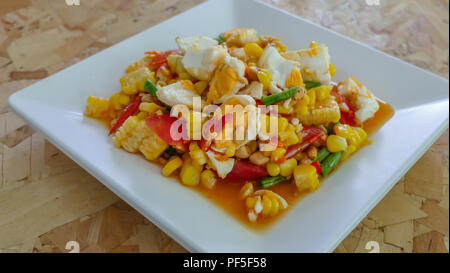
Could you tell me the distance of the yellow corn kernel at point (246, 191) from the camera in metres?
2.04

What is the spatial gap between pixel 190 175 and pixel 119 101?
0.67 metres

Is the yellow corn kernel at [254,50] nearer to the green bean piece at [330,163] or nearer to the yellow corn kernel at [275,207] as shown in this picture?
the green bean piece at [330,163]

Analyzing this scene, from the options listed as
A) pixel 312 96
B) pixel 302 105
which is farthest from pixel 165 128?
pixel 312 96

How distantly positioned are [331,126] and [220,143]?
0.77 m

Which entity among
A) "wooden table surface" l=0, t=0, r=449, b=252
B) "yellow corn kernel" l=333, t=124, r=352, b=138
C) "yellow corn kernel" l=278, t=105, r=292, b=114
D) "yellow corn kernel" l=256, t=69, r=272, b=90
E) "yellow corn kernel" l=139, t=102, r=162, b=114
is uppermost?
"yellow corn kernel" l=256, t=69, r=272, b=90

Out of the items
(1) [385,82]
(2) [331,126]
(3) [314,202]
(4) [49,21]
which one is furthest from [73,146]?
(1) [385,82]

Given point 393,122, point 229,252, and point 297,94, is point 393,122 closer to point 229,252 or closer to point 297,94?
point 297,94

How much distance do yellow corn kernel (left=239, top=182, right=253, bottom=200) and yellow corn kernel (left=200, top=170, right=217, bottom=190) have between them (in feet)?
0.52

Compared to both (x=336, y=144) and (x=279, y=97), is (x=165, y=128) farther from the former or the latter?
(x=336, y=144)

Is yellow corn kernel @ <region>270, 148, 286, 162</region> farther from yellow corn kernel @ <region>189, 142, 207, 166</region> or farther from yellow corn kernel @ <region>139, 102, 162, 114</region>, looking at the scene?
yellow corn kernel @ <region>139, 102, 162, 114</region>

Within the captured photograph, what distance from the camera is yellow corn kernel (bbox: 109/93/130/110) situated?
7.74ft

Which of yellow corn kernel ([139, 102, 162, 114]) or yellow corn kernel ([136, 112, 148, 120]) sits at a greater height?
yellow corn kernel ([139, 102, 162, 114])

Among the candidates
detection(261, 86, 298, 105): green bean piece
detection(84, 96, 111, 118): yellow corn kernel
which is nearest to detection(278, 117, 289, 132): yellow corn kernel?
detection(261, 86, 298, 105): green bean piece

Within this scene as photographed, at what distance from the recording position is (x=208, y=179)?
2070 millimetres
